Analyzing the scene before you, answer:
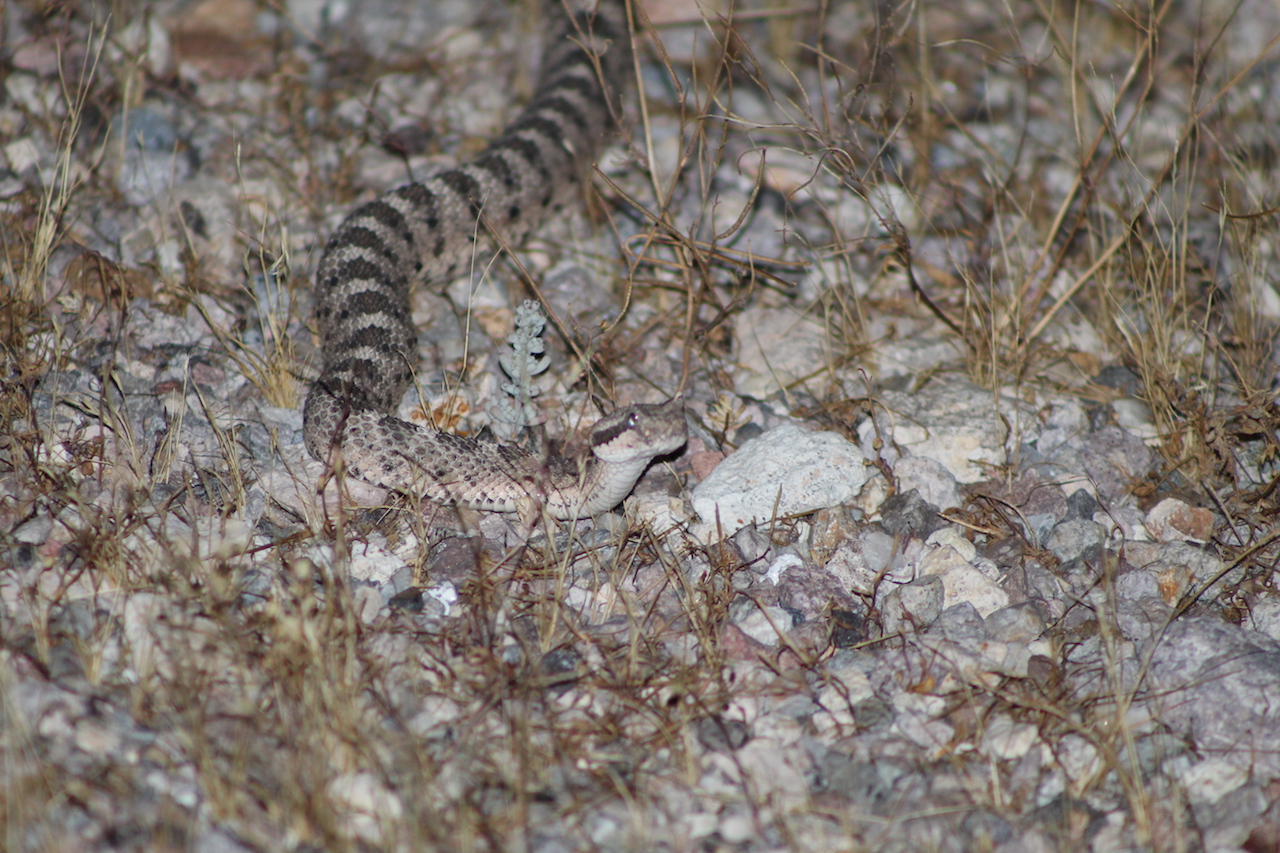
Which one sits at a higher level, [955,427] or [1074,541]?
[955,427]

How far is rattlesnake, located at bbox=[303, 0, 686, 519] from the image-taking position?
17.3 ft

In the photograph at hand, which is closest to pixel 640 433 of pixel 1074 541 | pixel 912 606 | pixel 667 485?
pixel 667 485

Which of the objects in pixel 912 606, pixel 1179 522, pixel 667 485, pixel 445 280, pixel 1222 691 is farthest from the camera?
pixel 445 280

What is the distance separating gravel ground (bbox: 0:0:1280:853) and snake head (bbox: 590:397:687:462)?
1.25ft

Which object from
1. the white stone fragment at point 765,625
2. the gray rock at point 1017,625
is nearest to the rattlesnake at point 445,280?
the white stone fragment at point 765,625

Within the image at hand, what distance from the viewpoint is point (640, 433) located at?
507 cm

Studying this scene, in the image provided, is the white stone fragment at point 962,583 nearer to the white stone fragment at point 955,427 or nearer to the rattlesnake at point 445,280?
the white stone fragment at point 955,427

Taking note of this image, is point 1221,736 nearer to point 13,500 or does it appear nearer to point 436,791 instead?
point 436,791

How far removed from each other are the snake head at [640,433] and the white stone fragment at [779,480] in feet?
1.34

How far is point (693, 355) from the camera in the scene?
21.1 feet

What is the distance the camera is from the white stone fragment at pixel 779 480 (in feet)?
17.4

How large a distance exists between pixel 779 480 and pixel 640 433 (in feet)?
2.77

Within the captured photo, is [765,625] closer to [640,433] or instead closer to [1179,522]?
[640,433]

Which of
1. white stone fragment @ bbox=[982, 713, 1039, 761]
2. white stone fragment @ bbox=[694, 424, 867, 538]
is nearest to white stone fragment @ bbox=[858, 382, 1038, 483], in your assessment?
white stone fragment @ bbox=[694, 424, 867, 538]
